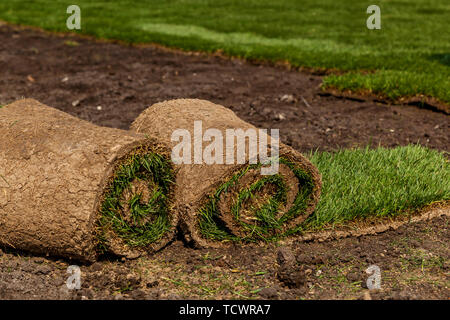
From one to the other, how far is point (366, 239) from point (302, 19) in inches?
415

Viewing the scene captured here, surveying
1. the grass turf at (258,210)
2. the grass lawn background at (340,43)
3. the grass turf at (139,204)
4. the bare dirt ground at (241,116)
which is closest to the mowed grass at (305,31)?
the grass lawn background at (340,43)

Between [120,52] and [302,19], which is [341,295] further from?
[302,19]

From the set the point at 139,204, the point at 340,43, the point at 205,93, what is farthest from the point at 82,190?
the point at 340,43

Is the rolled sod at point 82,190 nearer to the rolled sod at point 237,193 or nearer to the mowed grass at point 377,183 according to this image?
the rolled sod at point 237,193

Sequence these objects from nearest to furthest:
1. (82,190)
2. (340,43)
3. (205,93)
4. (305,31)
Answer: (82,190) → (205,93) → (340,43) → (305,31)

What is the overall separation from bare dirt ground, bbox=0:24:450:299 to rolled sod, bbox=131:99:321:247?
15 cm

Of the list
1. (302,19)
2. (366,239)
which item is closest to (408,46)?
(302,19)

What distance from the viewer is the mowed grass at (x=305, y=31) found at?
7.60 meters

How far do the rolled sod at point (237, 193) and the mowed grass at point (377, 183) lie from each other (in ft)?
0.78

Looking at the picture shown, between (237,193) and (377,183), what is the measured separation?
1.30m

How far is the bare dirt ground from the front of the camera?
3049 millimetres

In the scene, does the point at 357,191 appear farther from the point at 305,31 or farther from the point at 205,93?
the point at 305,31

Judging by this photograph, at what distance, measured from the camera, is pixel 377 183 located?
4.09 metres

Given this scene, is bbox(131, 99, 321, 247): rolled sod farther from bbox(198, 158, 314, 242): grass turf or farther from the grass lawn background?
the grass lawn background
